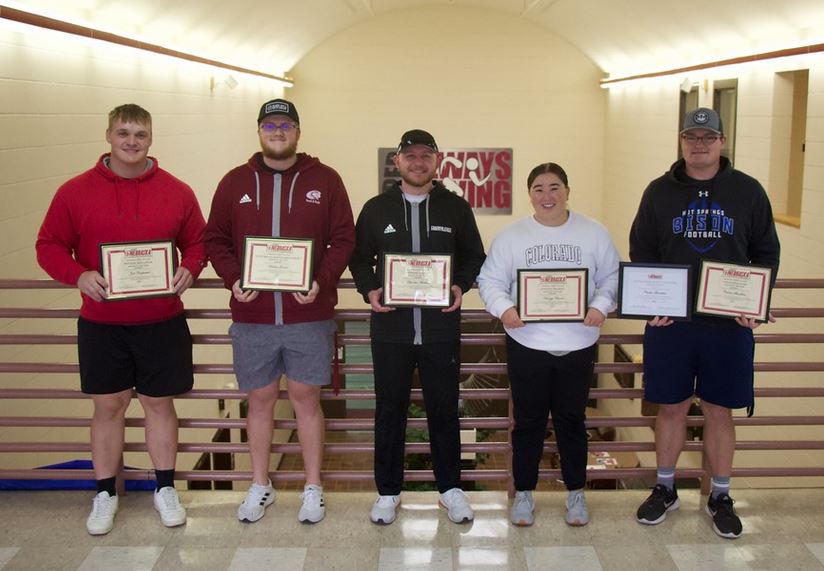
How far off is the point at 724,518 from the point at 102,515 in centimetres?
253

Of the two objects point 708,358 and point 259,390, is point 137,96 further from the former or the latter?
point 708,358

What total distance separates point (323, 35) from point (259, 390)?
10.2m

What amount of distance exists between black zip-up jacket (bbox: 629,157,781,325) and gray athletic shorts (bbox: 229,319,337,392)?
4.60 feet

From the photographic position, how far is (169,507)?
3.41 metres

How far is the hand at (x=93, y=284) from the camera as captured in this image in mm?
3064

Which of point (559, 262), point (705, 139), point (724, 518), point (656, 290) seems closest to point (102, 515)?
point (559, 262)

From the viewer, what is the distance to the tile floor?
3113 millimetres

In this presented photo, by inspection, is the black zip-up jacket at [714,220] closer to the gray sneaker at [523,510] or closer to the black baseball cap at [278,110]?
the gray sneaker at [523,510]

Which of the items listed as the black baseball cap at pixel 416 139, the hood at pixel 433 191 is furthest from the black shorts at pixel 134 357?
the black baseball cap at pixel 416 139

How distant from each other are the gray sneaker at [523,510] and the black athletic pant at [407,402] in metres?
0.26

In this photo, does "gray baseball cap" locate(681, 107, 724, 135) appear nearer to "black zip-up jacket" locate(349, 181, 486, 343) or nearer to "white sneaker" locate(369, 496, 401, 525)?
"black zip-up jacket" locate(349, 181, 486, 343)

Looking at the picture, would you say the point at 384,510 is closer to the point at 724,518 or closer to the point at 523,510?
the point at 523,510

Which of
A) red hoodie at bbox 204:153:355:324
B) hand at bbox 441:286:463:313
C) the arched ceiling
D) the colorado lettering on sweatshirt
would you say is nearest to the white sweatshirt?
the colorado lettering on sweatshirt

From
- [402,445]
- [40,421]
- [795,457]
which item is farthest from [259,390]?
[795,457]
